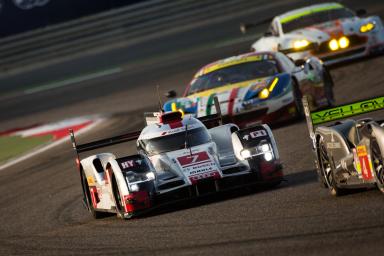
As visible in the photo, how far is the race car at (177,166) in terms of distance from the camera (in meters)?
10.3

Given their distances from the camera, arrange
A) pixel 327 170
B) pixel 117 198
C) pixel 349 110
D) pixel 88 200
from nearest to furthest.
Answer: pixel 349 110
pixel 327 170
pixel 117 198
pixel 88 200

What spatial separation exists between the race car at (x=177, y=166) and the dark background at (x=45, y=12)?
20513 millimetres

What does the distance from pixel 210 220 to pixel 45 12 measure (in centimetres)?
2353

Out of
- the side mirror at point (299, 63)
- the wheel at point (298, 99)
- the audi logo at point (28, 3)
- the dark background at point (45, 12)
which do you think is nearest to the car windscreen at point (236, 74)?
the wheel at point (298, 99)

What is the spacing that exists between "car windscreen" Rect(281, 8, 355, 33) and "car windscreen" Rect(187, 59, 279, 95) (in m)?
5.34

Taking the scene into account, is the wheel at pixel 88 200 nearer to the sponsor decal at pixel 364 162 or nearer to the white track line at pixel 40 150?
the sponsor decal at pixel 364 162

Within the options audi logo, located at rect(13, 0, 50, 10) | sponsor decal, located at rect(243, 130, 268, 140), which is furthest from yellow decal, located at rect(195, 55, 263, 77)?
audi logo, located at rect(13, 0, 50, 10)

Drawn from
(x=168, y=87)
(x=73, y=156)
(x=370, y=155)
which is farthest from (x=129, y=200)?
(x=168, y=87)

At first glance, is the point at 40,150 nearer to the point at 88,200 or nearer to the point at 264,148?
the point at 88,200

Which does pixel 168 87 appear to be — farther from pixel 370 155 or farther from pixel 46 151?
pixel 370 155

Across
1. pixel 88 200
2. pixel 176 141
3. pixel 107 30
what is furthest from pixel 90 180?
pixel 107 30

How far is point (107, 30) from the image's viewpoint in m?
33.1

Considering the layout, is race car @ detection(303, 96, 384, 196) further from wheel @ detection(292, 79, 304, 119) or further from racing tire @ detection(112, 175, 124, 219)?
wheel @ detection(292, 79, 304, 119)

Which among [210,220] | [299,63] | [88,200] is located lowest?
[210,220]
